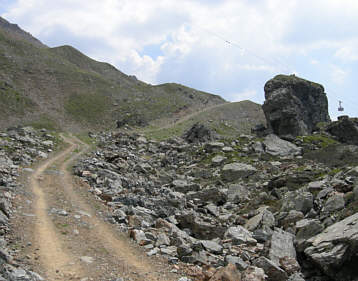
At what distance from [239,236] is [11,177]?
50.1 ft

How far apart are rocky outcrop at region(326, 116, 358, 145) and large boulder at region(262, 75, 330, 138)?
4532 mm

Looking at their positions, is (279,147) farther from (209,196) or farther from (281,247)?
(281,247)

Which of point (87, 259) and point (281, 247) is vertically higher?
point (281, 247)

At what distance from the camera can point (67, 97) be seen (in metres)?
104

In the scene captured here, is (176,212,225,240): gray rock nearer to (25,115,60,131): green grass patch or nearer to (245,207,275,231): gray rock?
(245,207,275,231): gray rock

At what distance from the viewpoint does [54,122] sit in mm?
80812

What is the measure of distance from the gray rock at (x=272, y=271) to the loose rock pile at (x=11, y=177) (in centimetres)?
780

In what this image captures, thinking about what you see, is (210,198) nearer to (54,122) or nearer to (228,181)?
(228,181)

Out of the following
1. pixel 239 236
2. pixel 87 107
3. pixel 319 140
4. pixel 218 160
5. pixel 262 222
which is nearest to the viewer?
pixel 239 236

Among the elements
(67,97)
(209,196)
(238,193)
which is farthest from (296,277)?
(67,97)

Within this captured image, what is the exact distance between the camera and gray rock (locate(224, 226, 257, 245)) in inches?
627

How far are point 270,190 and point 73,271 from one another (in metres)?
20.2

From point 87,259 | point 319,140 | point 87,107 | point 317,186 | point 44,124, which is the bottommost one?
point 87,259

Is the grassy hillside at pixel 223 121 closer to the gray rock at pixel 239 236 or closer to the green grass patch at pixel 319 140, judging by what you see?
the green grass patch at pixel 319 140
